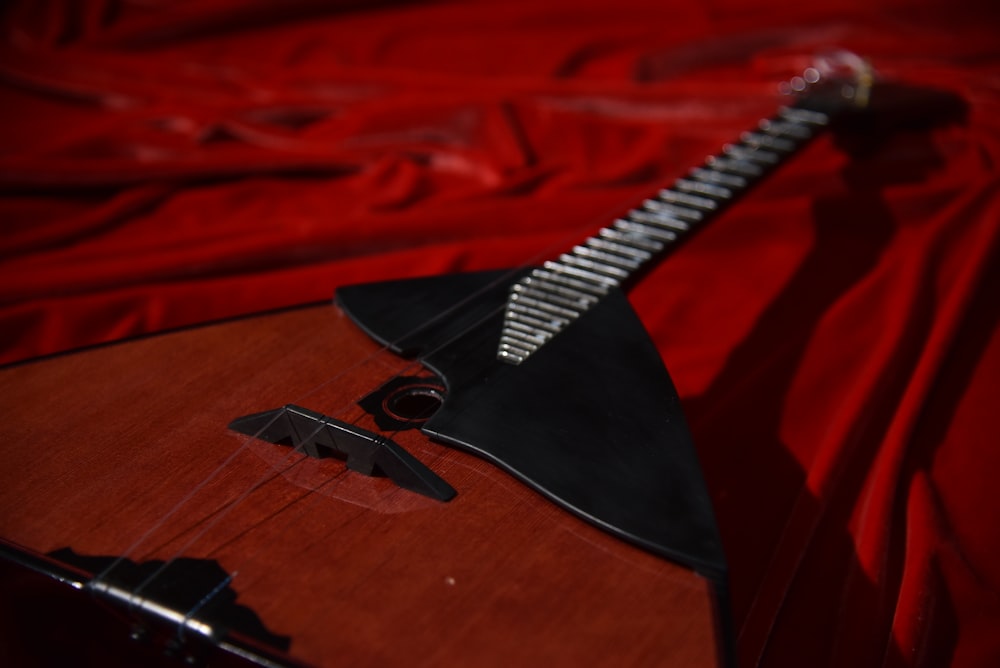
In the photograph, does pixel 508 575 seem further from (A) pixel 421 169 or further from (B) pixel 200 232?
(A) pixel 421 169

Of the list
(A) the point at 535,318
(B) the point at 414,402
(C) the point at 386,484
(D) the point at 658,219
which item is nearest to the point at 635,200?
(D) the point at 658,219

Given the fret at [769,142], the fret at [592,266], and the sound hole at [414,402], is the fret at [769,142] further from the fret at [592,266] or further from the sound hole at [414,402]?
the sound hole at [414,402]

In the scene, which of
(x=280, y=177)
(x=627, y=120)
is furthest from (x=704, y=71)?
(x=280, y=177)

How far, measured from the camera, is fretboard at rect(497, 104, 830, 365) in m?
0.77

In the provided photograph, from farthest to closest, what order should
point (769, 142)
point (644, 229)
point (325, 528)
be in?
point (769, 142) → point (644, 229) → point (325, 528)

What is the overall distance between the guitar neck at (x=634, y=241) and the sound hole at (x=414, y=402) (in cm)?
7

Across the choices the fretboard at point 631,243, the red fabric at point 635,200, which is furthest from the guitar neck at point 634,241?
the red fabric at point 635,200

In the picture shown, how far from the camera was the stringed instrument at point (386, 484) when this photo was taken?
1.66ft

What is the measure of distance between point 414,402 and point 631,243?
0.32 metres

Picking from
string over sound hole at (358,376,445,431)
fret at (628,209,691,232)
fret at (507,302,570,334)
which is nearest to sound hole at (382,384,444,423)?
string over sound hole at (358,376,445,431)

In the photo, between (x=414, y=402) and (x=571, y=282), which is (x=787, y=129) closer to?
(x=571, y=282)

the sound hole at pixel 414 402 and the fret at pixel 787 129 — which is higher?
the fret at pixel 787 129

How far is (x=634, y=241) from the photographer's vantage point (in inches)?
35.4

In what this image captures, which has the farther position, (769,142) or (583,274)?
(769,142)
